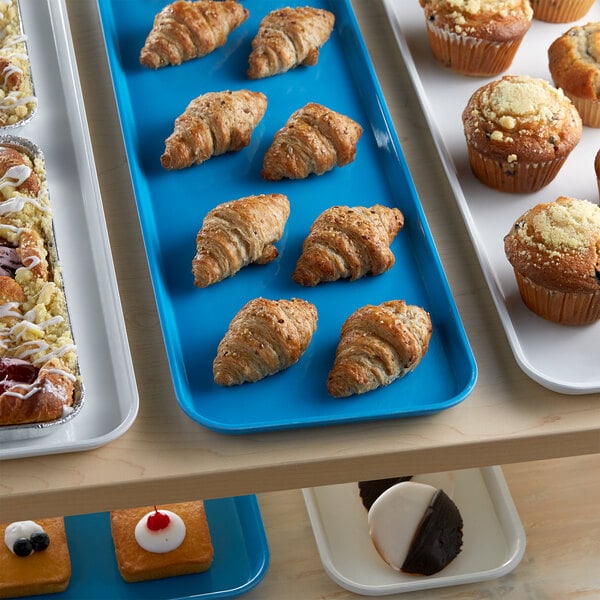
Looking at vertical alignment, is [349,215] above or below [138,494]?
above

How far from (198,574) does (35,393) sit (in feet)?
2.48

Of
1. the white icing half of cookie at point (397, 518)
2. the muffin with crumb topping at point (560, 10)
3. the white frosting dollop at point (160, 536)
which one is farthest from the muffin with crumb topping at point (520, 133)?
the white frosting dollop at point (160, 536)

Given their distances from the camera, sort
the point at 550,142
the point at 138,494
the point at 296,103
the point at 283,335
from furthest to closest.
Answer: the point at 296,103 < the point at 550,142 < the point at 283,335 < the point at 138,494

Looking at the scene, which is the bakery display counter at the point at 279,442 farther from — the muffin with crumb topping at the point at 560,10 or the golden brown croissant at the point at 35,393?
the muffin with crumb topping at the point at 560,10

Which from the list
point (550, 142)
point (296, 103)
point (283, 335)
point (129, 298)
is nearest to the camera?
point (283, 335)

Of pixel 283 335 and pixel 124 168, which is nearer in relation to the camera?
pixel 283 335

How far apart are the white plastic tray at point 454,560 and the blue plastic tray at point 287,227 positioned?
1.89 feet

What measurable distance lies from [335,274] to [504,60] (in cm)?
63

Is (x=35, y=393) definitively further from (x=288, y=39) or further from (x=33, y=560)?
(x=288, y=39)

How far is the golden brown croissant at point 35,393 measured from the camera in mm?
1365

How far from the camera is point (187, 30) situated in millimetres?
1952

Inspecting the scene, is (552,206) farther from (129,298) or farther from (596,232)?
(129,298)

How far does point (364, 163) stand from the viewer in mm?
1861

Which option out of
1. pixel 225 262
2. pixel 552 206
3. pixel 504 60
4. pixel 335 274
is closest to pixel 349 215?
pixel 335 274
